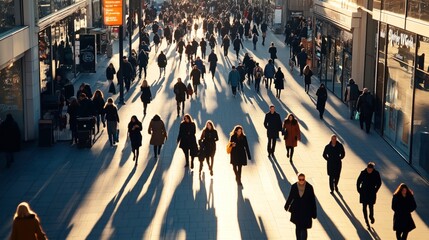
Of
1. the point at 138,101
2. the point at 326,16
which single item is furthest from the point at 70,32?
the point at 326,16

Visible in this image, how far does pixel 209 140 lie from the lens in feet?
65.3

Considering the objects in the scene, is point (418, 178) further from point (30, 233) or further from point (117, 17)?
point (117, 17)

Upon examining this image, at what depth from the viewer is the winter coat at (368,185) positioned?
15758 mm

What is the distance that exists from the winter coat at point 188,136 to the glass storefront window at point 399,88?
5.96 meters

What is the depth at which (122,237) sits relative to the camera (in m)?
15.3

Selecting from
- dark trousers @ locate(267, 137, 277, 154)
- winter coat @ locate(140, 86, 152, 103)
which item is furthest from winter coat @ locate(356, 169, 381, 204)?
winter coat @ locate(140, 86, 152, 103)

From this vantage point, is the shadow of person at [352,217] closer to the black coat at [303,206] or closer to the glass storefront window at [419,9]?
the black coat at [303,206]

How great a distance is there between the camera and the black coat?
46.2 feet

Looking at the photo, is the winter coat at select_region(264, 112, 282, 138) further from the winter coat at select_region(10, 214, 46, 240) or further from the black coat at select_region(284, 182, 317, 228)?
the winter coat at select_region(10, 214, 46, 240)

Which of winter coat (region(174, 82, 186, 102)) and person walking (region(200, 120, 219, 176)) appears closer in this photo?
person walking (region(200, 120, 219, 176))

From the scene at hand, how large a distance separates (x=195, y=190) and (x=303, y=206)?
5.04 metres

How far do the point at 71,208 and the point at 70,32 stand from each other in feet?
68.9

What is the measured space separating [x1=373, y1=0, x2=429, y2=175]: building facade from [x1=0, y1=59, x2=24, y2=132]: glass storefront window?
11124mm

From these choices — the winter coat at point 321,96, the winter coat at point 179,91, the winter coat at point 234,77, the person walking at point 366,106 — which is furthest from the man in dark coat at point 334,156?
the winter coat at point 234,77
